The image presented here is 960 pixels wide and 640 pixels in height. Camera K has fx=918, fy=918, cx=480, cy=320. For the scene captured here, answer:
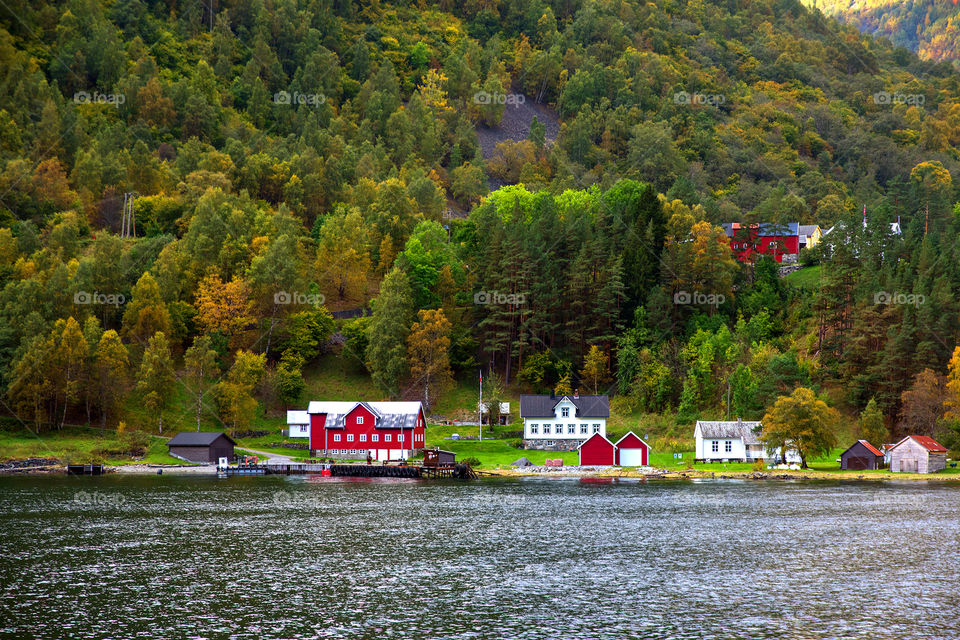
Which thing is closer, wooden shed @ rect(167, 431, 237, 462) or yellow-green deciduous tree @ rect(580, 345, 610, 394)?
wooden shed @ rect(167, 431, 237, 462)

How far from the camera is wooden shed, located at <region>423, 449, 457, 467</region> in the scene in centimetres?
9256

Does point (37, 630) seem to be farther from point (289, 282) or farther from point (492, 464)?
point (289, 282)

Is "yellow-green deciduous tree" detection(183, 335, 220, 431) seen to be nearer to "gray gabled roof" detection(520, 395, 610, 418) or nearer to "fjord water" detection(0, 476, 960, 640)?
"fjord water" detection(0, 476, 960, 640)

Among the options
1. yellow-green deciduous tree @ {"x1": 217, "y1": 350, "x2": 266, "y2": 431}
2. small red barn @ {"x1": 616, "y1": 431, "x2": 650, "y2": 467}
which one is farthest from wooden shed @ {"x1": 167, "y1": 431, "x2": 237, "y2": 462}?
small red barn @ {"x1": 616, "y1": 431, "x2": 650, "y2": 467}

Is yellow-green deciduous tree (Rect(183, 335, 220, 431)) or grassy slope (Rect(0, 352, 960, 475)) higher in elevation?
yellow-green deciduous tree (Rect(183, 335, 220, 431))

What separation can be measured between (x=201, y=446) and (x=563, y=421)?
39.3m

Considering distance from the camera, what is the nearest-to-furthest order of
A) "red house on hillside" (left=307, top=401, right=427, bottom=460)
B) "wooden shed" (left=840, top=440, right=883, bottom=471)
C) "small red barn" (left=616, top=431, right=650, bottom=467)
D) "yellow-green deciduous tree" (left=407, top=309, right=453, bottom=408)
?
"wooden shed" (left=840, top=440, right=883, bottom=471)
"small red barn" (left=616, top=431, right=650, bottom=467)
"red house on hillside" (left=307, top=401, right=427, bottom=460)
"yellow-green deciduous tree" (left=407, top=309, right=453, bottom=408)

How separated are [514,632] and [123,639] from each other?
1362 cm

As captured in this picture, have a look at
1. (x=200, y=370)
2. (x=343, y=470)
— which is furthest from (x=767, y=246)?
(x=200, y=370)

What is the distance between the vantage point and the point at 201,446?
96.8 metres

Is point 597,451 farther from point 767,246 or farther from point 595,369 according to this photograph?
point 767,246

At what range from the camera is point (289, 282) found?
119000mm

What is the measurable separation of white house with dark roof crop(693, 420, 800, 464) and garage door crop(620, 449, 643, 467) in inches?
245

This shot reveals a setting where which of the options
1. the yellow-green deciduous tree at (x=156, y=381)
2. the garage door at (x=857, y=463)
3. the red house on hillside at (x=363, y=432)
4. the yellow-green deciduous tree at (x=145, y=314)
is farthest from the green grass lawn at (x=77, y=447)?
the garage door at (x=857, y=463)
